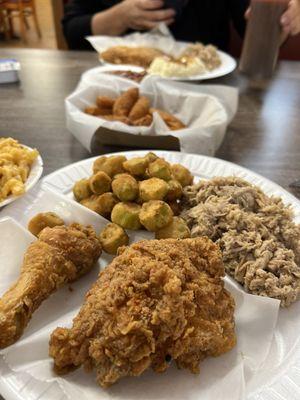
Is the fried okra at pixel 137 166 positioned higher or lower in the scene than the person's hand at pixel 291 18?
lower

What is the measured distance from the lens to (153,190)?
1.14 meters

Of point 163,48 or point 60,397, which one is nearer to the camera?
point 60,397

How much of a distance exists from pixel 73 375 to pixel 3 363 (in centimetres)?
15

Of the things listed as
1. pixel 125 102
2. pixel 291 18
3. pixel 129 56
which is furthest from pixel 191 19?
pixel 125 102

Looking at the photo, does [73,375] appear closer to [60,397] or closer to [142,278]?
[60,397]

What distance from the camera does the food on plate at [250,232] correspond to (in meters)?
0.94

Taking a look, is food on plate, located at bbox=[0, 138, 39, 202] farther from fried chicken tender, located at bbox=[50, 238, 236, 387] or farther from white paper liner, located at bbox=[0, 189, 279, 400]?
fried chicken tender, located at bbox=[50, 238, 236, 387]

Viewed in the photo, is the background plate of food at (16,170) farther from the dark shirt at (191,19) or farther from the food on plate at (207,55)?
the dark shirt at (191,19)

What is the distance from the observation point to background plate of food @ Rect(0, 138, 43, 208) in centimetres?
123

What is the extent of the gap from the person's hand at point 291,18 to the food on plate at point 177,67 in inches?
21.1

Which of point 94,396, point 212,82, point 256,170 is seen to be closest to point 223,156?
point 256,170

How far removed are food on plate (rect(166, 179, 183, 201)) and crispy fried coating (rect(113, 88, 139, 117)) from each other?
2.49 feet

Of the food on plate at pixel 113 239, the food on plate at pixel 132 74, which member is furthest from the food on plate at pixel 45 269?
the food on plate at pixel 132 74

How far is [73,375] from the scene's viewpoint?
785mm
